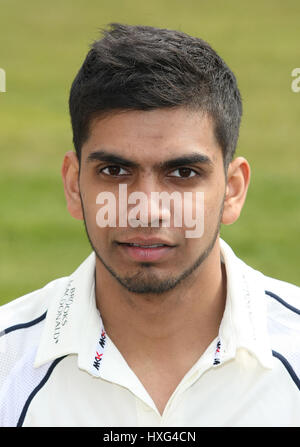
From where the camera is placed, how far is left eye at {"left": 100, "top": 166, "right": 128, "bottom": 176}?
3.91 meters

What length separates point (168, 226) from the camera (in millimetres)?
3844

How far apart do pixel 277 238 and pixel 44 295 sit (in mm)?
7570

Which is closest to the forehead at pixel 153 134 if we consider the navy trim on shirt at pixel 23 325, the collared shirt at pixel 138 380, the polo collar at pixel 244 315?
the polo collar at pixel 244 315

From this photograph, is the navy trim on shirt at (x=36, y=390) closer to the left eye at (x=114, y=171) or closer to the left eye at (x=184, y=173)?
the left eye at (x=114, y=171)

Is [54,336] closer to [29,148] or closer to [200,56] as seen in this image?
[200,56]

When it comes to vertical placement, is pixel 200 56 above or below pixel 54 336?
above

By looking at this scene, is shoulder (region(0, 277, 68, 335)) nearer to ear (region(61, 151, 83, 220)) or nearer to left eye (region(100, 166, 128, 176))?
ear (region(61, 151, 83, 220))

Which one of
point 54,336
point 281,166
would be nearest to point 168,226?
point 54,336

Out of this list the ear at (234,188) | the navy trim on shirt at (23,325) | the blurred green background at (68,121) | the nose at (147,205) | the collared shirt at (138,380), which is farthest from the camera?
the blurred green background at (68,121)

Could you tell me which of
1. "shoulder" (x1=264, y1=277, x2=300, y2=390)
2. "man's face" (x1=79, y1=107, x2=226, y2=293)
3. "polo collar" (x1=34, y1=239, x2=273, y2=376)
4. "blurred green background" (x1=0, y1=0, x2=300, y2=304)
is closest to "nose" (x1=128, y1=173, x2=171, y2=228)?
"man's face" (x1=79, y1=107, x2=226, y2=293)

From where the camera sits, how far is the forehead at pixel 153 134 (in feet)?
12.5

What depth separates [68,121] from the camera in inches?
579

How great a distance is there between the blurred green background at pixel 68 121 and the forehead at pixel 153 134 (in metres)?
6.06

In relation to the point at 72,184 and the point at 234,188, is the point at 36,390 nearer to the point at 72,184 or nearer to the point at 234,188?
the point at 72,184
